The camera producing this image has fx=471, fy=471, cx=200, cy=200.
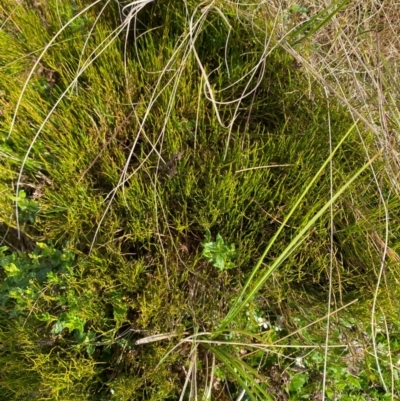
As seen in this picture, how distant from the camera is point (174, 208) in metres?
1.12

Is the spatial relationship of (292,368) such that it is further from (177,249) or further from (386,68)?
(386,68)

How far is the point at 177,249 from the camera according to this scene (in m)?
1.11

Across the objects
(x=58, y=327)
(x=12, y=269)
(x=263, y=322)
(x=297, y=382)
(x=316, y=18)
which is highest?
(x=316, y=18)

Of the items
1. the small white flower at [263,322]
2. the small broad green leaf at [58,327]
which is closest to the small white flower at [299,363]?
the small white flower at [263,322]

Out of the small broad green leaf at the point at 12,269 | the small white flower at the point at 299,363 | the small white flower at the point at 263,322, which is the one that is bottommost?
the small white flower at the point at 299,363

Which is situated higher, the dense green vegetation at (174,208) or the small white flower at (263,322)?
the dense green vegetation at (174,208)

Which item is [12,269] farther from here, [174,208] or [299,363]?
[299,363]

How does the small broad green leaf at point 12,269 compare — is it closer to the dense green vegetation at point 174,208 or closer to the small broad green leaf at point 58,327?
the dense green vegetation at point 174,208

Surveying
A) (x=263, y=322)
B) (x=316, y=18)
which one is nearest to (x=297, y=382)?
(x=263, y=322)

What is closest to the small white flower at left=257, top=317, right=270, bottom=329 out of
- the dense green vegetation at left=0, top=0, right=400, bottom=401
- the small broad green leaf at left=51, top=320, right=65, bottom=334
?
the dense green vegetation at left=0, top=0, right=400, bottom=401

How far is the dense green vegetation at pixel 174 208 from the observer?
41.6 inches

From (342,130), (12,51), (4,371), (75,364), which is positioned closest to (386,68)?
(342,130)

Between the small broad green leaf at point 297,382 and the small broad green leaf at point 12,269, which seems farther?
the small broad green leaf at point 297,382

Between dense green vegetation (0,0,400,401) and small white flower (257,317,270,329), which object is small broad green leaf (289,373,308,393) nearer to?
dense green vegetation (0,0,400,401)
